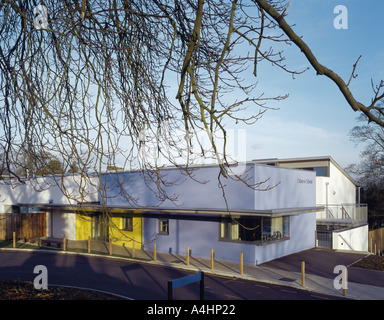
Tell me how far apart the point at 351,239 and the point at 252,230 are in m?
10.8

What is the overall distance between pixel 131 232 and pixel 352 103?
2157cm

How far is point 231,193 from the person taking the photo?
62.7 feet

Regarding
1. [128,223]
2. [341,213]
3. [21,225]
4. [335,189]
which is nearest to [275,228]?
[128,223]

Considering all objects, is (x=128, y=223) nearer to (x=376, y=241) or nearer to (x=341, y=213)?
(x=341, y=213)

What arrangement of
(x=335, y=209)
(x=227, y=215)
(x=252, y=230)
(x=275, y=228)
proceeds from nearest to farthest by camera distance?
(x=252, y=230)
(x=227, y=215)
(x=275, y=228)
(x=335, y=209)

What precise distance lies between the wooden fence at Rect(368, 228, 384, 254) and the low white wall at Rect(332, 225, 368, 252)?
0.61 meters

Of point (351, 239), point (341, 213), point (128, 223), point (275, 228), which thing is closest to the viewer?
point (275, 228)

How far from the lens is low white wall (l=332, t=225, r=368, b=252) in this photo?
23623 millimetres

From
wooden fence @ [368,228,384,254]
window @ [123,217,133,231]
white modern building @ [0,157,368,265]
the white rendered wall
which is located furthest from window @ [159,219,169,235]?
wooden fence @ [368,228,384,254]

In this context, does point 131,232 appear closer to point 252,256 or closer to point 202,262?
point 202,262

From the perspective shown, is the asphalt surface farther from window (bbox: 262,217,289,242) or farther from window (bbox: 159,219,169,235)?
window (bbox: 159,219,169,235)

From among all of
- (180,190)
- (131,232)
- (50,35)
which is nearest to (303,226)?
(180,190)

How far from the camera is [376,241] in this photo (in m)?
31.0
